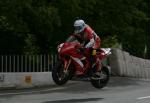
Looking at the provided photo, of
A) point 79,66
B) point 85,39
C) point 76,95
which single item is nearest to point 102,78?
point 79,66

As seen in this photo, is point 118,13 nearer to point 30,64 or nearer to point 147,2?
point 147,2

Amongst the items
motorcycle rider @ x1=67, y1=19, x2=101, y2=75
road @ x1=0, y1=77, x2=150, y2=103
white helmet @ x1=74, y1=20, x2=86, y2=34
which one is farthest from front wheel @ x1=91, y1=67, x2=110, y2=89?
white helmet @ x1=74, y1=20, x2=86, y2=34

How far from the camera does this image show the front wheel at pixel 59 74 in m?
14.7

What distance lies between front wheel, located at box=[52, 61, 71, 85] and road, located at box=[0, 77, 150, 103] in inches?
65.5

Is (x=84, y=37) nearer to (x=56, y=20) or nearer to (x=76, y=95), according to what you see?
(x=76, y=95)

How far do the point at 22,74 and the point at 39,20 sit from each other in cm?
474

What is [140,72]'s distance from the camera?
107 ft

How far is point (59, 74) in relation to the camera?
14859mm

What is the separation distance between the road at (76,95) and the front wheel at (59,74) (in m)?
1.66

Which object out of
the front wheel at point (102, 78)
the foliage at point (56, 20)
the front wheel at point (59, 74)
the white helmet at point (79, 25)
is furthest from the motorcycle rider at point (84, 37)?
the foliage at point (56, 20)

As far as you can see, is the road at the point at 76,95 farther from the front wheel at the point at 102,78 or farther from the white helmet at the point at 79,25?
the white helmet at the point at 79,25

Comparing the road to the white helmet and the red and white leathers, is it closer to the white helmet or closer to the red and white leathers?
the red and white leathers

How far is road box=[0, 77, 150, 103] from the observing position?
16609 mm

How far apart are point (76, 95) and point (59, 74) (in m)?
3.84
